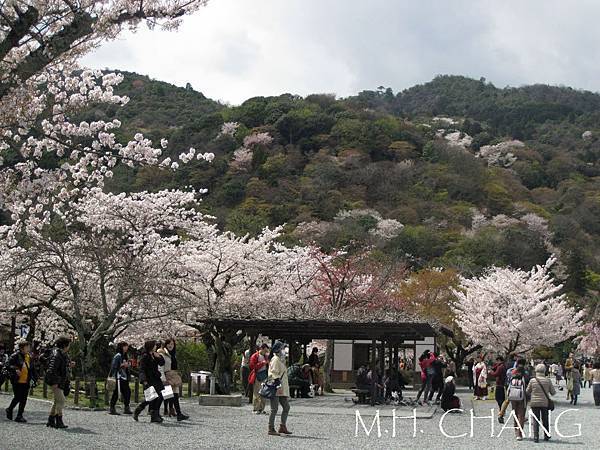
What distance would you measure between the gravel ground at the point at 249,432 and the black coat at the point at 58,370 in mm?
670

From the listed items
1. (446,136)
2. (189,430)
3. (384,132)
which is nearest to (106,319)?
(189,430)

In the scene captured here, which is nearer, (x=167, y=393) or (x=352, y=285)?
(x=167, y=393)

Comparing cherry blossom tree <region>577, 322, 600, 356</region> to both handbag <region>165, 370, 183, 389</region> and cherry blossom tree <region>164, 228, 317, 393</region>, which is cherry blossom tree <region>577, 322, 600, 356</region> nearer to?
cherry blossom tree <region>164, 228, 317, 393</region>

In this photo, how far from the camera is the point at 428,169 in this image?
90.1 m

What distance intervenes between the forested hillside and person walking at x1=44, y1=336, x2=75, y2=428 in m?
39.8

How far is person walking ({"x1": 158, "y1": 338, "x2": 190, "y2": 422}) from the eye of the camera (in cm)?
1369

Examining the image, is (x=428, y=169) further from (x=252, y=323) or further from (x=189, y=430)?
(x=189, y=430)

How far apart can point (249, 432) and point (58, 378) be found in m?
2.90

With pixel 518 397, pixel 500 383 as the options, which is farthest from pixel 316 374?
pixel 518 397

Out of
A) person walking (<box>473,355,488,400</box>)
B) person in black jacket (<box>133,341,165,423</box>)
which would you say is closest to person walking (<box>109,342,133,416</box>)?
person in black jacket (<box>133,341,165,423</box>)

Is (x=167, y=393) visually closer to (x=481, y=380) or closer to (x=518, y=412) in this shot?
(x=518, y=412)

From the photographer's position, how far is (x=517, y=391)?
40.8 feet

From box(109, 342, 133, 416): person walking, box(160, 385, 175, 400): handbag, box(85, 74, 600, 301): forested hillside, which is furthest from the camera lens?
box(85, 74, 600, 301): forested hillside

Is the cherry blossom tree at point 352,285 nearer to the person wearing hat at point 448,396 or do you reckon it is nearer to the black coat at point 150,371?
the person wearing hat at point 448,396
